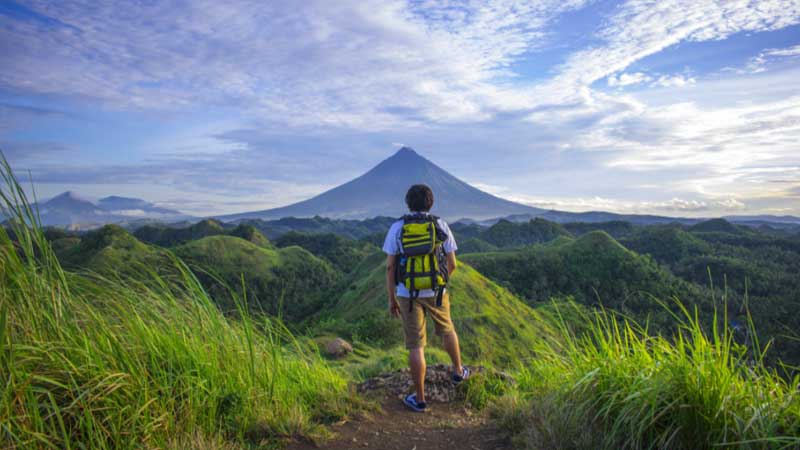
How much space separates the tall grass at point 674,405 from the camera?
7.21 feet

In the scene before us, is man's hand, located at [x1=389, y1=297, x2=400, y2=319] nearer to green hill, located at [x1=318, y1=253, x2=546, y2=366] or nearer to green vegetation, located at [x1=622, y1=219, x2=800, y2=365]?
green hill, located at [x1=318, y1=253, x2=546, y2=366]

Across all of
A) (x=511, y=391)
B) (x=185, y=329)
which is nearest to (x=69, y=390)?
(x=185, y=329)

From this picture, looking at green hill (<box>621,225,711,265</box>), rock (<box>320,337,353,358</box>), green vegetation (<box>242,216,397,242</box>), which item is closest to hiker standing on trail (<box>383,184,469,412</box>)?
rock (<box>320,337,353,358</box>)

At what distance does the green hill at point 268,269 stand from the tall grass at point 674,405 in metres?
40.9

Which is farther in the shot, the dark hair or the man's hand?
the man's hand

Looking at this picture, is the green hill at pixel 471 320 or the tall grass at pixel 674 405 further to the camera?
the green hill at pixel 471 320

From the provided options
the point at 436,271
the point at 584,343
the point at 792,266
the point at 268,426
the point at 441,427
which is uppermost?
the point at 436,271

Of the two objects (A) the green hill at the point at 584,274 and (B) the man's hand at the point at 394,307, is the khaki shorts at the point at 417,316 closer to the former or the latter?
(B) the man's hand at the point at 394,307

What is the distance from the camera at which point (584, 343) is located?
3.49 meters

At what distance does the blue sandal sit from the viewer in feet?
12.6

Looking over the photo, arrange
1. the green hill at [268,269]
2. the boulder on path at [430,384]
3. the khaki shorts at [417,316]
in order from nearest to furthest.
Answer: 1. the khaki shorts at [417,316]
2. the boulder on path at [430,384]
3. the green hill at [268,269]

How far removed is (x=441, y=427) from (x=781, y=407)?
2089mm

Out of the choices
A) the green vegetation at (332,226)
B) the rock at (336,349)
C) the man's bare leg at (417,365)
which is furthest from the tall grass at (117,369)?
the green vegetation at (332,226)

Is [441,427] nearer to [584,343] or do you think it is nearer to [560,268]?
[584,343]
